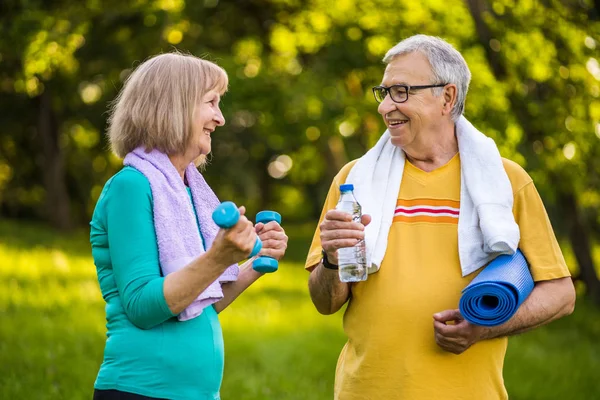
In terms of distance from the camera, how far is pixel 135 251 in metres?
2.69

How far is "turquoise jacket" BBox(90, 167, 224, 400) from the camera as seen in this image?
2682 mm

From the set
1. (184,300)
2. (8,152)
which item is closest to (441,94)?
(184,300)

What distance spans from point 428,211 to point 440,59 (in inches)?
26.5

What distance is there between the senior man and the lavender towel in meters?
0.51

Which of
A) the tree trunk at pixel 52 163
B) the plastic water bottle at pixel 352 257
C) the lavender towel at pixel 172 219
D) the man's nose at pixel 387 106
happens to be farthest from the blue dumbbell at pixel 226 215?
the tree trunk at pixel 52 163

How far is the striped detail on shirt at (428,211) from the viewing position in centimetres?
333

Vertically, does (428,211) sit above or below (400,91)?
below

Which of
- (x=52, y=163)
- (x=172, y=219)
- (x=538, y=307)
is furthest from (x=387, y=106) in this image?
(x=52, y=163)

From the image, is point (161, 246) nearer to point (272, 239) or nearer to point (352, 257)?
point (272, 239)

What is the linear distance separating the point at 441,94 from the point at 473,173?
390 mm

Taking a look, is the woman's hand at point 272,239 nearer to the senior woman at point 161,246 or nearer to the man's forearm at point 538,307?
the senior woman at point 161,246

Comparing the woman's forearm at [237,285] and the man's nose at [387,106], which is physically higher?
the man's nose at [387,106]

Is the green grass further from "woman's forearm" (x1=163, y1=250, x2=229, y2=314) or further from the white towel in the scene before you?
"woman's forearm" (x1=163, y1=250, x2=229, y2=314)

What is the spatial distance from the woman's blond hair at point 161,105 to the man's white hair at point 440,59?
0.99 meters
